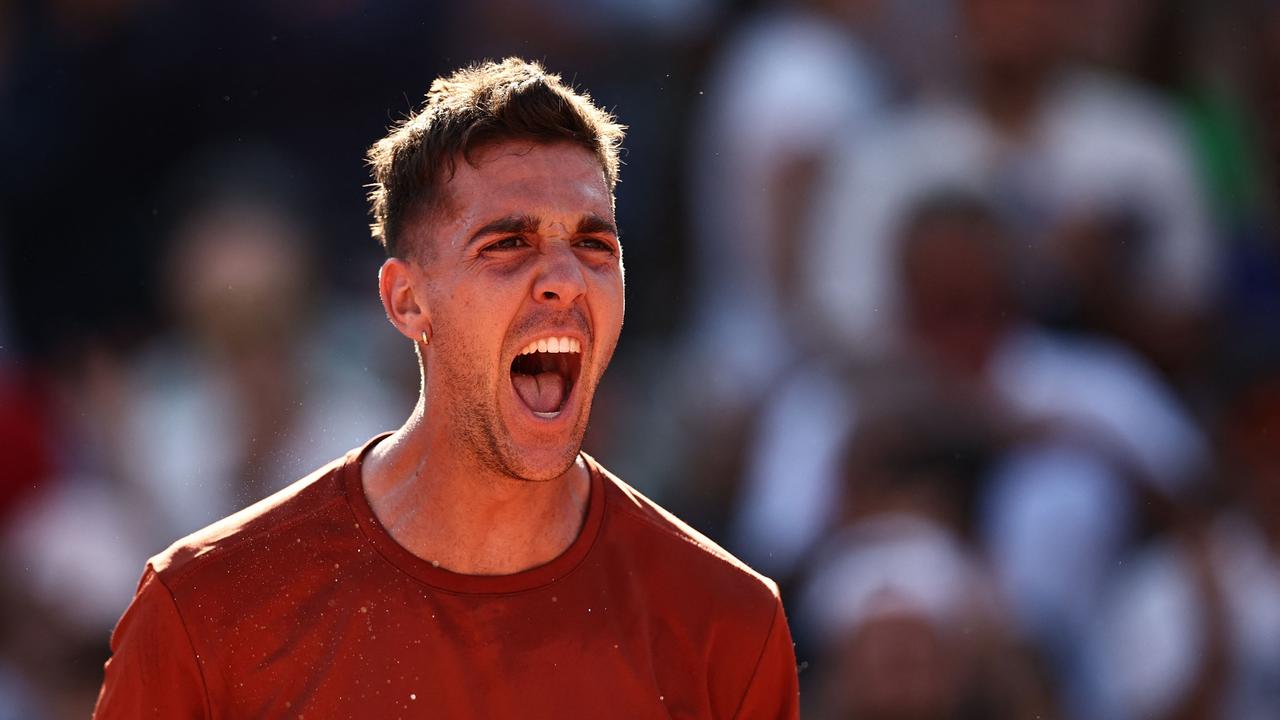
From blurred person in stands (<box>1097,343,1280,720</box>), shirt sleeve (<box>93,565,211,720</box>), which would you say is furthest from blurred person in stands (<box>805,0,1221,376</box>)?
shirt sleeve (<box>93,565,211,720</box>)

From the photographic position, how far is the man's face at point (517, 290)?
9.99 ft

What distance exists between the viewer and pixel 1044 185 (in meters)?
6.57

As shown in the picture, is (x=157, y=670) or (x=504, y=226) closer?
(x=157, y=670)

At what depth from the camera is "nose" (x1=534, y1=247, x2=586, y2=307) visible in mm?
3039

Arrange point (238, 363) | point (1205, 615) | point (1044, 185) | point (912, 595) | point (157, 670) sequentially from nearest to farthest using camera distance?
point (157, 670) < point (912, 595) < point (1205, 615) < point (238, 363) < point (1044, 185)

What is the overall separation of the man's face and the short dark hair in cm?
2

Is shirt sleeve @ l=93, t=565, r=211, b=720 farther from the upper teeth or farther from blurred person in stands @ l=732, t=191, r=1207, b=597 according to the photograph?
blurred person in stands @ l=732, t=191, r=1207, b=597

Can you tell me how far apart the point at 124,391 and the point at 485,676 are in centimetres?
391

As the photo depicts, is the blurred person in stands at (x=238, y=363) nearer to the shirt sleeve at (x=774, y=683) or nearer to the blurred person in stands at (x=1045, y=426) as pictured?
the blurred person in stands at (x=1045, y=426)

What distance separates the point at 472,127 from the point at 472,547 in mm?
734

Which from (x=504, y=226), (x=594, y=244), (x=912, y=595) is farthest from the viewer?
(x=912, y=595)

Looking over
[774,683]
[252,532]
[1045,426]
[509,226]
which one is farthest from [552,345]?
[1045,426]

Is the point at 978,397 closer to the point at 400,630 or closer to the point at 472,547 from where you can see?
the point at 472,547

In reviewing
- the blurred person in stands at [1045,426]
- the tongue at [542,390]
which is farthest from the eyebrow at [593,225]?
the blurred person in stands at [1045,426]
